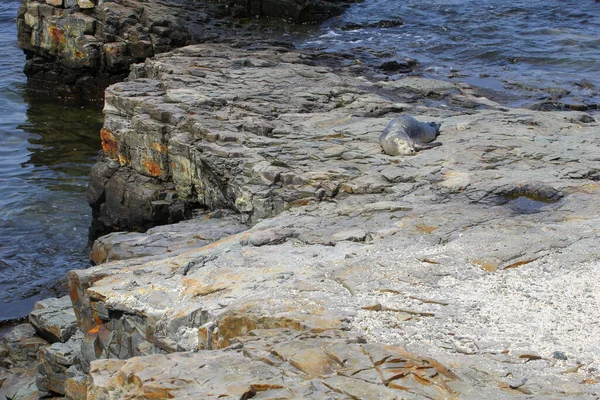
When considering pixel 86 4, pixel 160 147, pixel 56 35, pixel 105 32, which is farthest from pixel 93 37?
pixel 160 147

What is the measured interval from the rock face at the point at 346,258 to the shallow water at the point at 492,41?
4.54m

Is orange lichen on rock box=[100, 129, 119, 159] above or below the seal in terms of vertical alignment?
below

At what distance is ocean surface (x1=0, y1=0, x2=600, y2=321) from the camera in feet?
43.4

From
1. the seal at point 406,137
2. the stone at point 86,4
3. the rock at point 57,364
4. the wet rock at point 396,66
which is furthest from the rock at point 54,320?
the stone at point 86,4

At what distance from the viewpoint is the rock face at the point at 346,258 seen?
493 centimetres

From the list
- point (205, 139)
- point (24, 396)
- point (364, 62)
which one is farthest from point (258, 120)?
point (364, 62)

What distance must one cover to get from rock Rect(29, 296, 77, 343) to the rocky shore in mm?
30

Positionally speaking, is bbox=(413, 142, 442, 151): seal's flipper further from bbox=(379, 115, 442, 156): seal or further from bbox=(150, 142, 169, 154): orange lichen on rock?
bbox=(150, 142, 169, 154): orange lichen on rock

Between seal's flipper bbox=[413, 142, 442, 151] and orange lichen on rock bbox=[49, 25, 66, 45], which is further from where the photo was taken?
orange lichen on rock bbox=[49, 25, 66, 45]

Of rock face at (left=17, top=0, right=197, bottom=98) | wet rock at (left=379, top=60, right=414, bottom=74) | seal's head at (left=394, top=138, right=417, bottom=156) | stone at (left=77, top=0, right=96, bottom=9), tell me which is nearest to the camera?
seal's head at (left=394, top=138, right=417, bottom=156)

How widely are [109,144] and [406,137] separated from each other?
542 centimetres

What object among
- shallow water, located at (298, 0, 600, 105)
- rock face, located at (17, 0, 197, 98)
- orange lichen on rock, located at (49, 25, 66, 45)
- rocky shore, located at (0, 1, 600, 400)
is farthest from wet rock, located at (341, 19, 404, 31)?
rocky shore, located at (0, 1, 600, 400)

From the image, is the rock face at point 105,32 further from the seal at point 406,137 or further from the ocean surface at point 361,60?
the seal at point 406,137

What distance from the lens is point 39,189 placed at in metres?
15.7
